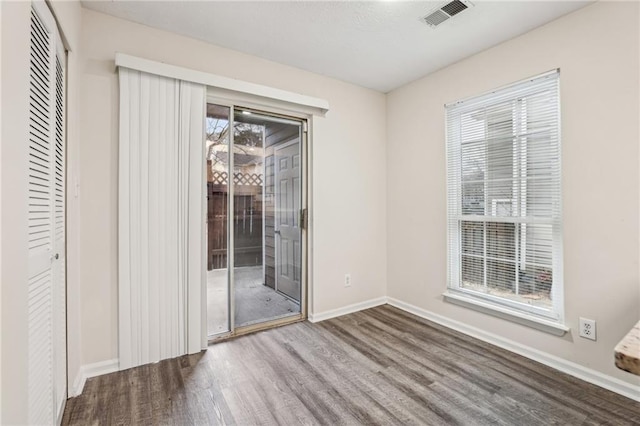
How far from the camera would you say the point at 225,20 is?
2.21 metres

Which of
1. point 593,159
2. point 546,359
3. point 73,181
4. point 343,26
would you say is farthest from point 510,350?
point 73,181

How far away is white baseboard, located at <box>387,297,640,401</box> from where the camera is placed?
191 centimetres

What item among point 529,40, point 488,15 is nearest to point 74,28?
point 488,15

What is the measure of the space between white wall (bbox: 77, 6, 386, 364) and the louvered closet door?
1.35 feet

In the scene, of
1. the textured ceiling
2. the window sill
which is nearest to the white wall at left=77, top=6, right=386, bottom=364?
the textured ceiling

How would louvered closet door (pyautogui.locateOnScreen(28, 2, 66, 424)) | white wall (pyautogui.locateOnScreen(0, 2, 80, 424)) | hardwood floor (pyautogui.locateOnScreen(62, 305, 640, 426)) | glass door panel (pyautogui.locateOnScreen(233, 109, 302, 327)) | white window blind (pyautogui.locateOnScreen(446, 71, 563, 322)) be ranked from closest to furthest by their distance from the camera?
white wall (pyautogui.locateOnScreen(0, 2, 80, 424)) → louvered closet door (pyautogui.locateOnScreen(28, 2, 66, 424)) → hardwood floor (pyautogui.locateOnScreen(62, 305, 640, 426)) → white window blind (pyautogui.locateOnScreen(446, 71, 563, 322)) → glass door panel (pyautogui.locateOnScreen(233, 109, 302, 327))

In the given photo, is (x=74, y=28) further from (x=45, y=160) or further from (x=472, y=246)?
(x=472, y=246)

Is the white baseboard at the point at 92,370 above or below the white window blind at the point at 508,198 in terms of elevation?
below

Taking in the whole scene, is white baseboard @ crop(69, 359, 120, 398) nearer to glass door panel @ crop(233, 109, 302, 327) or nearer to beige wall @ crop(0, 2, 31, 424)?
glass door panel @ crop(233, 109, 302, 327)

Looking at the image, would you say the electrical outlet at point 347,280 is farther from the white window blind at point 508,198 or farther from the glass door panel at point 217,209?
the glass door panel at point 217,209

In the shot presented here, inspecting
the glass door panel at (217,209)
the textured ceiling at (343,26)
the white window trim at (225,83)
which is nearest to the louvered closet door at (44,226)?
the white window trim at (225,83)

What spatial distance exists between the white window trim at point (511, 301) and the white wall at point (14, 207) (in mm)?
2953

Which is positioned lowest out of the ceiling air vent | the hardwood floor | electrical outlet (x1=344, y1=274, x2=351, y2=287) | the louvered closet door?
the hardwood floor

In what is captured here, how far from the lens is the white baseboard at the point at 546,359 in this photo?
6.28 feet
